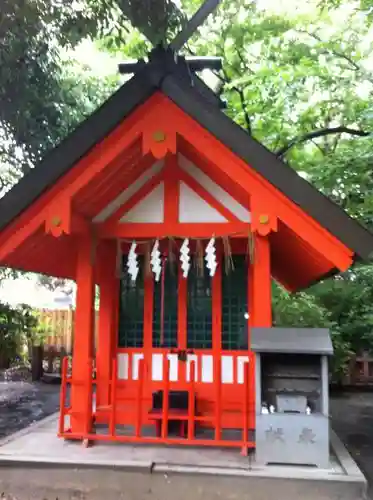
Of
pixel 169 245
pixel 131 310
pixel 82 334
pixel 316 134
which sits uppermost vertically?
pixel 316 134

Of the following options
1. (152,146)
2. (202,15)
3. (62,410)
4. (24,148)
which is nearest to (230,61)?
(202,15)

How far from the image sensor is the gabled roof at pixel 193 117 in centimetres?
507

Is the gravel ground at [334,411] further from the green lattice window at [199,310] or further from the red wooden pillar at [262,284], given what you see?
the green lattice window at [199,310]

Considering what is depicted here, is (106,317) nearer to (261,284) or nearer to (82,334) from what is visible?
(82,334)

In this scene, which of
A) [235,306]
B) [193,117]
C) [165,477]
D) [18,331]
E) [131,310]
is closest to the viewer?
[165,477]

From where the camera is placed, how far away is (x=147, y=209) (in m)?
6.32

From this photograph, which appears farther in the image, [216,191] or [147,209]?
[147,209]

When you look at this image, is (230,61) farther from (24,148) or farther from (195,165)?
(195,165)

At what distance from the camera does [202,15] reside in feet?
25.5

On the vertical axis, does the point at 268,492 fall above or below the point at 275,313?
below

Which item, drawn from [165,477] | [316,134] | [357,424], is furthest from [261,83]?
[165,477]

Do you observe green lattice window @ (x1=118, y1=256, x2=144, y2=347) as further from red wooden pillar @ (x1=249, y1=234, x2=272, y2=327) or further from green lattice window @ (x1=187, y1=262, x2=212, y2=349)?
red wooden pillar @ (x1=249, y1=234, x2=272, y2=327)

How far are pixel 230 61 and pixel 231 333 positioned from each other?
27.1ft

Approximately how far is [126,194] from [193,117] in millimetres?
1531
